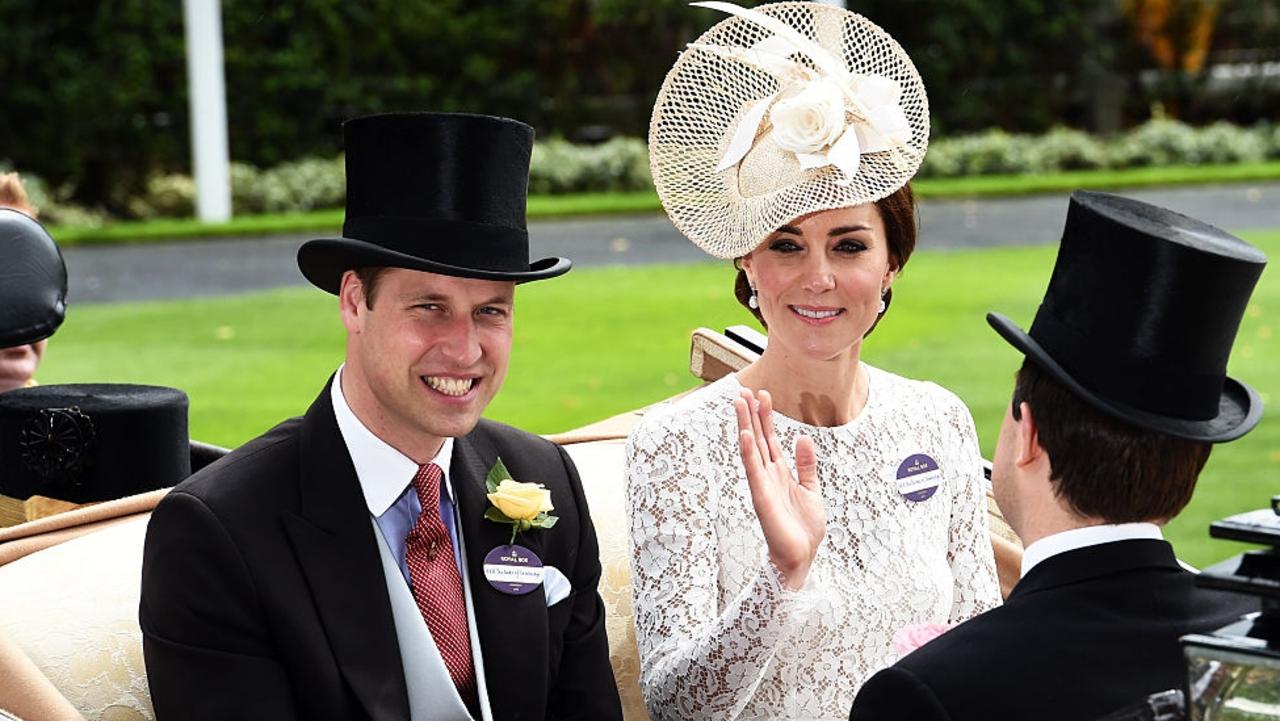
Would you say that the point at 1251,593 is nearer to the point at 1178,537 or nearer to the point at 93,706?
the point at 93,706

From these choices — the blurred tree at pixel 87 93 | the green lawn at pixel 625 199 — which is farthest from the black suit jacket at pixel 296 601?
the blurred tree at pixel 87 93

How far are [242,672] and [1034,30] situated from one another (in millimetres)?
22203

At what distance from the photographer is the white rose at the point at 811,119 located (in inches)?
136

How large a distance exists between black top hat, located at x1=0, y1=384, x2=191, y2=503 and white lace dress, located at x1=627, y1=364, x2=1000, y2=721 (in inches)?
42.9

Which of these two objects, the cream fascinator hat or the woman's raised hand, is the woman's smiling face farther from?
the woman's raised hand

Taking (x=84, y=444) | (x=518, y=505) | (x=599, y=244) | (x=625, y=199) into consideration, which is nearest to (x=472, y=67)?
(x=625, y=199)

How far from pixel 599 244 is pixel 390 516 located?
12808 millimetres

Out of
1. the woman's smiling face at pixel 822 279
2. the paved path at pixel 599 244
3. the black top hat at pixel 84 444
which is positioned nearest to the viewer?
the woman's smiling face at pixel 822 279

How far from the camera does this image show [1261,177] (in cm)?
1869

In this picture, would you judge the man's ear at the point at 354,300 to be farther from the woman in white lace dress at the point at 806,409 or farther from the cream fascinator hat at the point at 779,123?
the cream fascinator hat at the point at 779,123

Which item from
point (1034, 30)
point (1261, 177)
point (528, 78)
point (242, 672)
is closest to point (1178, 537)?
point (242, 672)

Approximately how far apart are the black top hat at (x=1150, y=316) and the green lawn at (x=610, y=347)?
A: 172 inches

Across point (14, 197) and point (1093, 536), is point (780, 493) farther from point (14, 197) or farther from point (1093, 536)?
point (14, 197)

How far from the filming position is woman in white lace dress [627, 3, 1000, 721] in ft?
10.8
